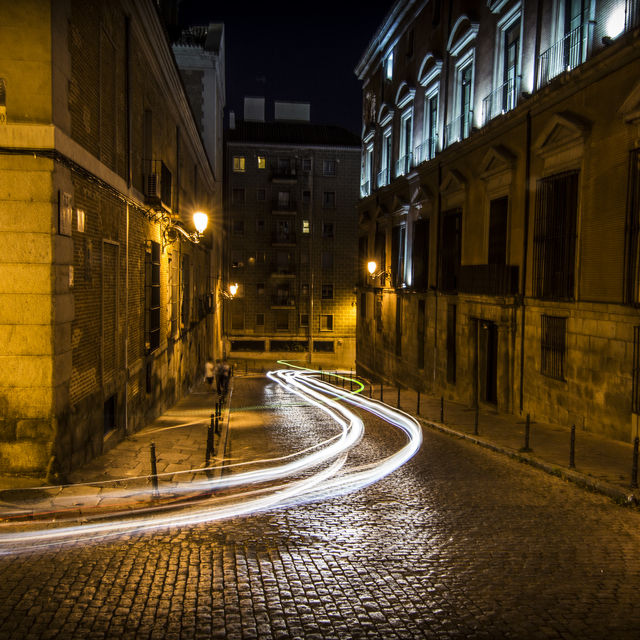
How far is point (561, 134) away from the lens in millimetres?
15062

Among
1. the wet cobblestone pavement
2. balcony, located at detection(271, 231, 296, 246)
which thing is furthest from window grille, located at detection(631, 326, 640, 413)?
balcony, located at detection(271, 231, 296, 246)

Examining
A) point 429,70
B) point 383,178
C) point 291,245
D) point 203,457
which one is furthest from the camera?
point 291,245

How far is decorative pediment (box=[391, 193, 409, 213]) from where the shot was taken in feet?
91.9

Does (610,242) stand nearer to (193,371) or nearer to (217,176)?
(193,371)

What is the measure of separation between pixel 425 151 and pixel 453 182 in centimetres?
437

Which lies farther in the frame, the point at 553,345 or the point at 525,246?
the point at 525,246

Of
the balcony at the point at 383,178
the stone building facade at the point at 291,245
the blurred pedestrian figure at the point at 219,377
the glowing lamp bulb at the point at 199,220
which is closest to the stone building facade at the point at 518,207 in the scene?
the balcony at the point at 383,178

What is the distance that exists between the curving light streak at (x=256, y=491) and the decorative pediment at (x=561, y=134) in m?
7.84

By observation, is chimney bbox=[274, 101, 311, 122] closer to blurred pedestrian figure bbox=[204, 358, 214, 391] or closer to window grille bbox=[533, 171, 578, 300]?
blurred pedestrian figure bbox=[204, 358, 214, 391]

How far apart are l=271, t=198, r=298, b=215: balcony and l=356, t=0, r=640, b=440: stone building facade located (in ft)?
68.8

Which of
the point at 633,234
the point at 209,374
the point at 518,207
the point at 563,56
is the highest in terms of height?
the point at 563,56

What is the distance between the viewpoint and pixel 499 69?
63.3ft

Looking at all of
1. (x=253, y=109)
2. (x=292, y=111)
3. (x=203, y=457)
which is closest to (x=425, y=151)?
(x=203, y=457)

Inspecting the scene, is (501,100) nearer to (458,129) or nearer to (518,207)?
(458,129)
